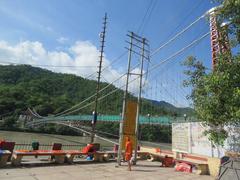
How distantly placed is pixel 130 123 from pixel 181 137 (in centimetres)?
341

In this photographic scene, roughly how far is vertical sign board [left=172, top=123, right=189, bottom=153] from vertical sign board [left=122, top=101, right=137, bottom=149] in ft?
9.89

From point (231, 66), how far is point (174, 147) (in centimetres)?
933

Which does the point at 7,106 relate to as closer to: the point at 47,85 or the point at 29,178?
the point at 47,85

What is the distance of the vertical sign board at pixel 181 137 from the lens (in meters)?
15.2

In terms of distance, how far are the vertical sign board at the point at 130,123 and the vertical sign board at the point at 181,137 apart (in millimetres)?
3013

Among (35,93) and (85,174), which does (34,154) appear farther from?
(35,93)

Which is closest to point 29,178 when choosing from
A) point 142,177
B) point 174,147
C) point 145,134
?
point 142,177

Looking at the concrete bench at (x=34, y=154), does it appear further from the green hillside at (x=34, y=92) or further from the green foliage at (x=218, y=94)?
the green hillside at (x=34, y=92)

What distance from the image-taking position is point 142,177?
10648 mm

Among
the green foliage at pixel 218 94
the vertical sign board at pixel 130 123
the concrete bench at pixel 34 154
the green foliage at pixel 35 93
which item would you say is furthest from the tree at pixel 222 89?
the green foliage at pixel 35 93

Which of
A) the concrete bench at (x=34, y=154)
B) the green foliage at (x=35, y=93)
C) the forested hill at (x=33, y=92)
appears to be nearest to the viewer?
the concrete bench at (x=34, y=154)

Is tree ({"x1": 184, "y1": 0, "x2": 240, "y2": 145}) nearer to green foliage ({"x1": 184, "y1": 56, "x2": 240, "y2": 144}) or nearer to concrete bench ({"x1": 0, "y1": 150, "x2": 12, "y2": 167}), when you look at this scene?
green foliage ({"x1": 184, "y1": 56, "x2": 240, "y2": 144})

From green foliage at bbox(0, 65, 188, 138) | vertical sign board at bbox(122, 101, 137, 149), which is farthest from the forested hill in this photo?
vertical sign board at bbox(122, 101, 137, 149)

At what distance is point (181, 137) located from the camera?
15.8 metres
